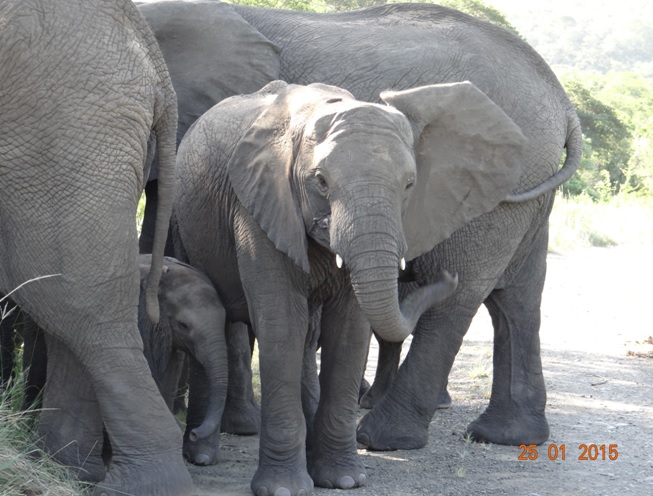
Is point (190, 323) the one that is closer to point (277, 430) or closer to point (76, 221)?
point (277, 430)

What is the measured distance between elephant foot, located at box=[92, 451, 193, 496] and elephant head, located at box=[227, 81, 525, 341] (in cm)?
101

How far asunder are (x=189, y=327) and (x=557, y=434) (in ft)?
8.45

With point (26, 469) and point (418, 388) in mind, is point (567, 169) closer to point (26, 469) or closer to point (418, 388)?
point (418, 388)

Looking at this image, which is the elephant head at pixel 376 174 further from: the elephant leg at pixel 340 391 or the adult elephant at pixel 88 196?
the adult elephant at pixel 88 196

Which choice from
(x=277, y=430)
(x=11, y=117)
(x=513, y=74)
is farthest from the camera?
(x=513, y=74)

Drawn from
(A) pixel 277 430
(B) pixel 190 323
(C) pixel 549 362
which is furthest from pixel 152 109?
(C) pixel 549 362

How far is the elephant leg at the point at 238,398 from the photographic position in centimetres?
678

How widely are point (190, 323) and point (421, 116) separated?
145cm

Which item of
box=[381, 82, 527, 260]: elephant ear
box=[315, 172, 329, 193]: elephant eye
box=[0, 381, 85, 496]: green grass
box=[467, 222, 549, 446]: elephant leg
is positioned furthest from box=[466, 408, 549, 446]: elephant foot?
box=[0, 381, 85, 496]: green grass

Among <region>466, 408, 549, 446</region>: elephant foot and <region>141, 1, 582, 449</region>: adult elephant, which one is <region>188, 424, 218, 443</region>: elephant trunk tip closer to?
<region>141, 1, 582, 449</region>: adult elephant

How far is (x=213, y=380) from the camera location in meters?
5.61

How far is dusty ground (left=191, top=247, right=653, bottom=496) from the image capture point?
19.5 feet

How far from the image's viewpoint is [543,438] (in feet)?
23.0
